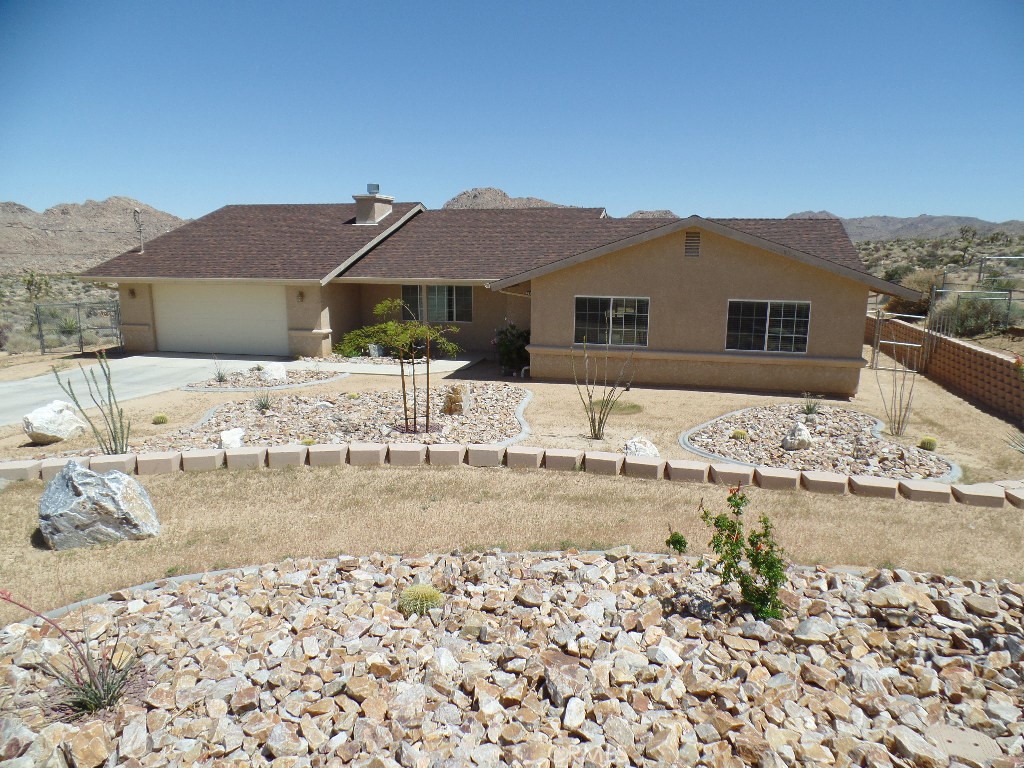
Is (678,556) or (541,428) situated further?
(541,428)

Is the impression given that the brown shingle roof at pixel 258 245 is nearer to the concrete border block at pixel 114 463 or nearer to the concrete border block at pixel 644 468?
the concrete border block at pixel 114 463

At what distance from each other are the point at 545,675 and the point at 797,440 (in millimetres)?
7658

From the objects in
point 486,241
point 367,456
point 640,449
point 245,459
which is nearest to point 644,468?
point 640,449

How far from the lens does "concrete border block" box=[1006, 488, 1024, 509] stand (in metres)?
8.21

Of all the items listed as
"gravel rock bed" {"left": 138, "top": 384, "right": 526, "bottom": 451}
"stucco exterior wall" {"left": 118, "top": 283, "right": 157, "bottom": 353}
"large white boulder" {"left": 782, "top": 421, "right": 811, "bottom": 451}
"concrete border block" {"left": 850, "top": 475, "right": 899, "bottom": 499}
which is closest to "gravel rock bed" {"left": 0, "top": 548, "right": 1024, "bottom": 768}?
"concrete border block" {"left": 850, "top": 475, "right": 899, "bottom": 499}

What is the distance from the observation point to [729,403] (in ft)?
48.0

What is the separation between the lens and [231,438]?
10680mm

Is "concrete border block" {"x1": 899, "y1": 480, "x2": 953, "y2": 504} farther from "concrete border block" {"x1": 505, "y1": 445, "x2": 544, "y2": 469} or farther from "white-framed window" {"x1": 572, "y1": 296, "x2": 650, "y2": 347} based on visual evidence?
"white-framed window" {"x1": 572, "y1": 296, "x2": 650, "y2": 347}

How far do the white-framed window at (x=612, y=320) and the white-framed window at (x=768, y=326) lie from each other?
6.81 feet

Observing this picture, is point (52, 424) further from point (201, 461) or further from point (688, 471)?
point (688, 471)

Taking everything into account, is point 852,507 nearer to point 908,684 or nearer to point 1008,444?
point 908,684

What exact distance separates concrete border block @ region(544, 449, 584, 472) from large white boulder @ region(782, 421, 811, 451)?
11.9 ft

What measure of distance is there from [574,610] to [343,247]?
1902 centimetres

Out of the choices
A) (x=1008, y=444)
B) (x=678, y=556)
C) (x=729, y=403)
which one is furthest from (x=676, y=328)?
(x=678, y=556)
